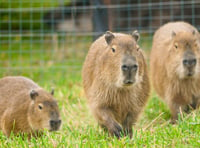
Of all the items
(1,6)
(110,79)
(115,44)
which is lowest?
(110,79)

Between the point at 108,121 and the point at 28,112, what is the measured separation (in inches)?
45.2

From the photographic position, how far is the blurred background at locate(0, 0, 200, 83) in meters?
9.46

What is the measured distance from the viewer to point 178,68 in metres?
6.11

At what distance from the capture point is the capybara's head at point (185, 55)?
233 inches

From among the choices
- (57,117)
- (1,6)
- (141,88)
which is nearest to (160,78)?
(141,88)

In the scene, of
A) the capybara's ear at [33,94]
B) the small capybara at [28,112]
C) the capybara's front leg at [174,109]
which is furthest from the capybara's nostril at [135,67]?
the capybara's front leg at [174,109]

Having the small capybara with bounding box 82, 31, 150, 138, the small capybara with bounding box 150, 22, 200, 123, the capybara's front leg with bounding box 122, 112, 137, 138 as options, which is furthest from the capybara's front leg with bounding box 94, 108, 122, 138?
the small capybara with bounding box 150, 22, 200, 123

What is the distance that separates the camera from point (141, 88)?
5414mm

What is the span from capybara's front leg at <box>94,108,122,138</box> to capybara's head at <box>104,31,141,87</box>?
483 millimetres

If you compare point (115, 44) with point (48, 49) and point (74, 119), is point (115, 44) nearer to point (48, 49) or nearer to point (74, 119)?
point (74, 119)

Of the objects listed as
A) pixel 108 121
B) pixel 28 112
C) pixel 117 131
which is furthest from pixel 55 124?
pixel 117 131

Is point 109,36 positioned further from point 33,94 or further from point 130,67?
point 33,94

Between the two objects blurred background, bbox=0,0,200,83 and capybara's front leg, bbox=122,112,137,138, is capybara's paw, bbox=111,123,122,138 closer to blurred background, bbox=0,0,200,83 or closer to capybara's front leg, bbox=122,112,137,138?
capybara's front leg, bbox=122,112,137,138

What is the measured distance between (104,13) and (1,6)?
4751 mm
